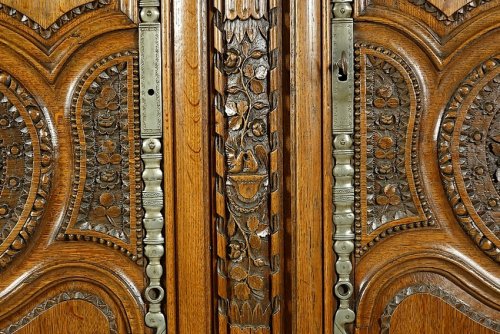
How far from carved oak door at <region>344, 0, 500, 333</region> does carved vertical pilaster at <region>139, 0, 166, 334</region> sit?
27 cm

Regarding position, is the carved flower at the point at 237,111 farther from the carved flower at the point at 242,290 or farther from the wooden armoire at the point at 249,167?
the carved flower at the point at 242,290

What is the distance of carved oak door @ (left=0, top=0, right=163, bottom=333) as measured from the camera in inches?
31.1

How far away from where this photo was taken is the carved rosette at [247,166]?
0.78m

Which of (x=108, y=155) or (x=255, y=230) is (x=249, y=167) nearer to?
(x=255, y=230)

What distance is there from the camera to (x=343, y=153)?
2.58ft

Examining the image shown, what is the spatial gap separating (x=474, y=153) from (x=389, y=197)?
0.13 m

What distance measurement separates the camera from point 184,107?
79cm

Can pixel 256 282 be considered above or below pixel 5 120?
below

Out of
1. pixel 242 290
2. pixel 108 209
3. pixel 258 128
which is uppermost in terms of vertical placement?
pixel 258 128

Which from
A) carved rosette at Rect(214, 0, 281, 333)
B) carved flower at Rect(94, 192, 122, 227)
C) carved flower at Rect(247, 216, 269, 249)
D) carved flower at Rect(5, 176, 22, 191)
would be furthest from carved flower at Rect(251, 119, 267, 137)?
carved flower at Rect(5, 176, 22, 191)

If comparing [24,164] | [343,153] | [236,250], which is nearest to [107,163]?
[24,164]

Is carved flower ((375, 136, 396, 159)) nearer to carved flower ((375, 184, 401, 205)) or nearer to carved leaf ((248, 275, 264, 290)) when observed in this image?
carved flower ((375, 184, 401, 205))

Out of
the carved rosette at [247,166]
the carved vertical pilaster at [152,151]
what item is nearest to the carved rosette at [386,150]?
the carved rosette at [247,166]

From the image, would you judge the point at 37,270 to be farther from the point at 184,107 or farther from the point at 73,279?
the point at 184,107
